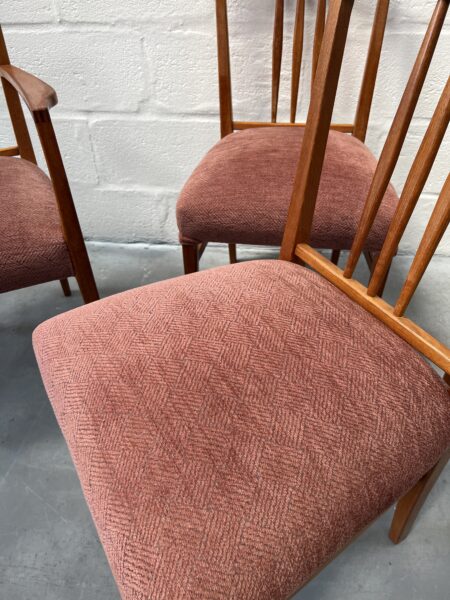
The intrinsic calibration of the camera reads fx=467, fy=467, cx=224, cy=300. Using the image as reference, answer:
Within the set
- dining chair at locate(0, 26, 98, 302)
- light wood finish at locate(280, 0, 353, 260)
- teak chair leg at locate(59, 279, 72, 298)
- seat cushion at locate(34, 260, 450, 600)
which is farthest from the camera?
teak chair leg at locate(59, 279, 72, 298)

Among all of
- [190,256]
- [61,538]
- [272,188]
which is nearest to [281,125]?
[272,188]

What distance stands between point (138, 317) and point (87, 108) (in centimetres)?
104

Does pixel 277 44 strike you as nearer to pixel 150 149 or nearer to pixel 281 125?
pixel 281 125

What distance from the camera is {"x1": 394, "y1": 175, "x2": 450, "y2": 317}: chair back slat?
52cm

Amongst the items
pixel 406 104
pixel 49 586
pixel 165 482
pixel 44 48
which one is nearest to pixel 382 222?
pixel 406 104

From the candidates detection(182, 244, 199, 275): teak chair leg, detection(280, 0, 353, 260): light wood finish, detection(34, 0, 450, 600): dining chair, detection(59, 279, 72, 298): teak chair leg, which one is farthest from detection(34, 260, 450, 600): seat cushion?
detection(59, 279, 72, 298): teak chair leg

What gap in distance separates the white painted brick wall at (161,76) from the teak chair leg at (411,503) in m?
1.00

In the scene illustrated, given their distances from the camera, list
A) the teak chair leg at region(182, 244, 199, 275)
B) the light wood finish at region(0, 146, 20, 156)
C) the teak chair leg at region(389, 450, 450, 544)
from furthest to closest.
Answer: the light wood finish at region(0, 146, 20, 156) → the teak chair leg at region(182, 244, 199, 275) → the teak chair leg at region(389, 450, 450, 544)

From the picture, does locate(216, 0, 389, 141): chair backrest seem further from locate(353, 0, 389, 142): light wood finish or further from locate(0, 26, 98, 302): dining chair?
locate(0, 26, 98, 302): dining chair

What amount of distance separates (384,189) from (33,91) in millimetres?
625

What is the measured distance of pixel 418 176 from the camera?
1.77 ft

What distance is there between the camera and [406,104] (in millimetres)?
533

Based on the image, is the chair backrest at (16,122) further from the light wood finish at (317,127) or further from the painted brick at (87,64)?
the light wood finish at (317,127)

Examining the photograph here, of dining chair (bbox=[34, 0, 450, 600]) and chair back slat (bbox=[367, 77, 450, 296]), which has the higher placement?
chair back slat (bbox=[367, 77, 450, 296])
